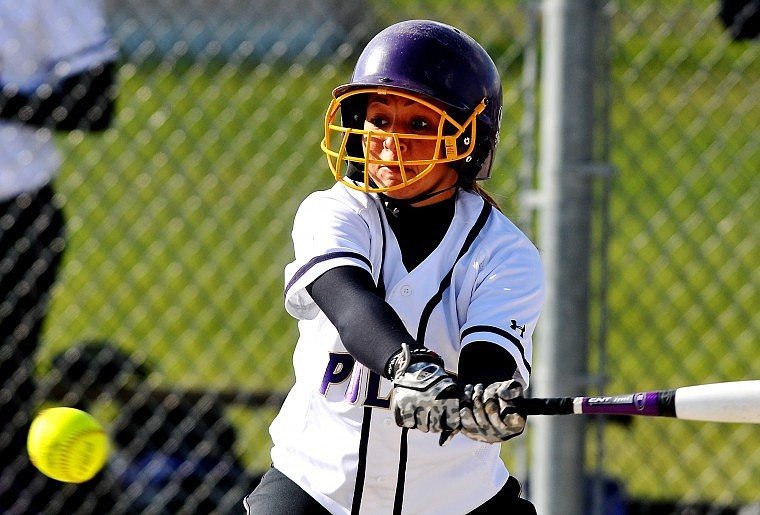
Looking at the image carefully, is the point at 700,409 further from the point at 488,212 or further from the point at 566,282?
the point at 566,282

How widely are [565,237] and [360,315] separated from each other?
4.92ft

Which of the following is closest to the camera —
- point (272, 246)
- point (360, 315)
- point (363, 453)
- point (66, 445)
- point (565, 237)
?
point (360, 315)

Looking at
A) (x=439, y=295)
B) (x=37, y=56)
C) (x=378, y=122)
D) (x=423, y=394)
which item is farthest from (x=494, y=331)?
(x=37, y=56)

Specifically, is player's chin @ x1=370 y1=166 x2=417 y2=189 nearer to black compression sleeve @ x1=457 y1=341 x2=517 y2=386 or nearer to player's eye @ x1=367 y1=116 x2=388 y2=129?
player's eye @ x1=367 y1=116 x2=388 y2=129

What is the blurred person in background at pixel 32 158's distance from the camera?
4.22m

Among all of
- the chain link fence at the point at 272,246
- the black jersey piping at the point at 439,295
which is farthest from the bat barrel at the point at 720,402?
the chain link fence at the point at 272,246

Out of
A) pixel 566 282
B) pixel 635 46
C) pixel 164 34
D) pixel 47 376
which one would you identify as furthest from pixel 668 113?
pixel 164 34

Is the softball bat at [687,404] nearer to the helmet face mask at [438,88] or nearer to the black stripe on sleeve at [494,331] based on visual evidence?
the black stripe on sleeve at [494,331]

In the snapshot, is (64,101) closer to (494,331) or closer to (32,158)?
(32,158)

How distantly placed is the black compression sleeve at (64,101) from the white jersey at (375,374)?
1.98 m

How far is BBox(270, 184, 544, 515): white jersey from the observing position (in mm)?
2422

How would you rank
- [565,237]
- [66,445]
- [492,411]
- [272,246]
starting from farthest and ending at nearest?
[272,246]
[565,237]
[66,445]
[492,411]

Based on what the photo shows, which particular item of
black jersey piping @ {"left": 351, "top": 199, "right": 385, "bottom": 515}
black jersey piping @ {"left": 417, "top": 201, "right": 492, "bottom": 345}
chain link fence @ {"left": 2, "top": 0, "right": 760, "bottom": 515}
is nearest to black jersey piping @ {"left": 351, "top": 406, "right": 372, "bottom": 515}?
black jersey piping @ {"left": 351, "top": 199, "right": 385, "bottom": 515}

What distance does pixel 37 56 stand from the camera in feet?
14.0
